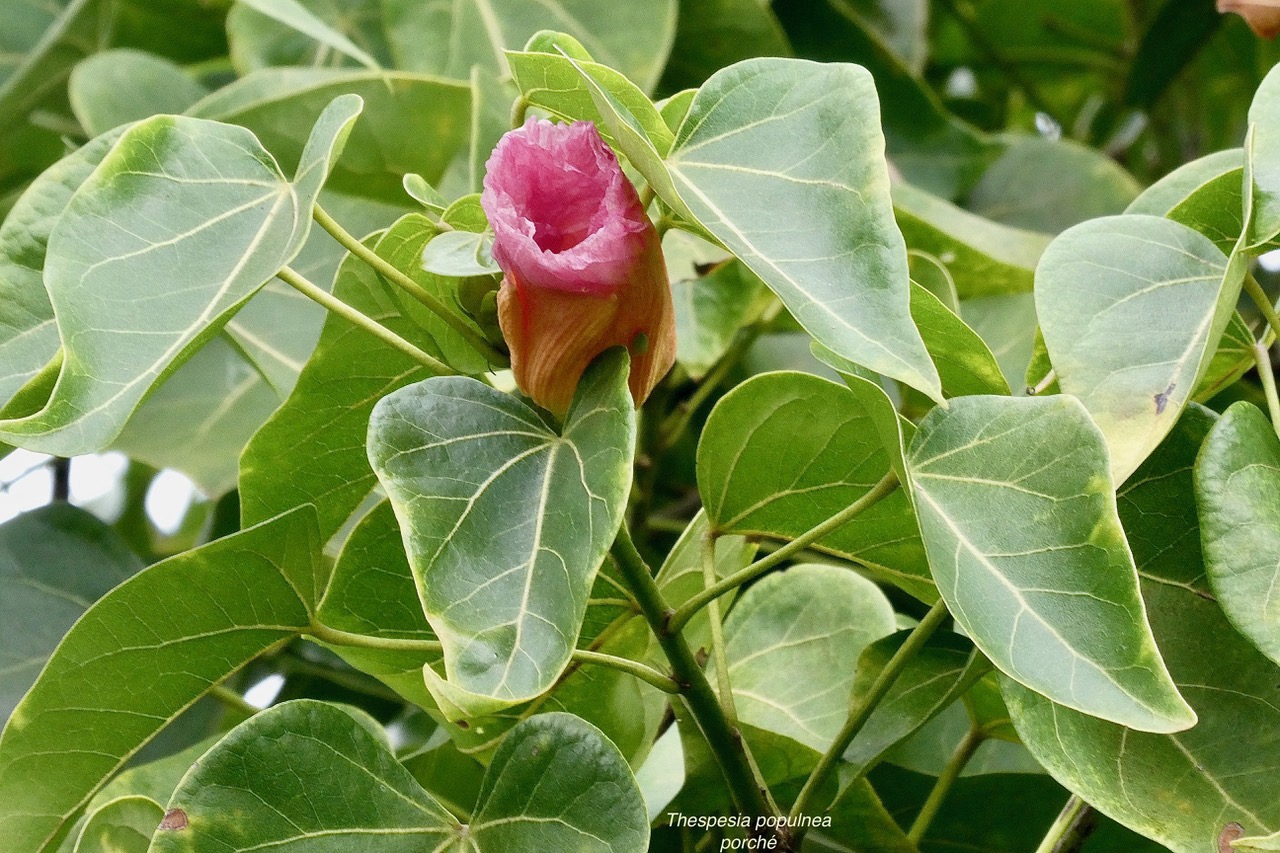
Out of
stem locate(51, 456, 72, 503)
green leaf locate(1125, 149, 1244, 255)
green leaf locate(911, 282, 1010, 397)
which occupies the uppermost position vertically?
green leaf locate(1125, 149, 1244, 255)

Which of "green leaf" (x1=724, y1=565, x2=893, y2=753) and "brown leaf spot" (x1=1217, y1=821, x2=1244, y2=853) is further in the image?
"green leaf" (x1=724, y1=565, x2=893, y2=753)

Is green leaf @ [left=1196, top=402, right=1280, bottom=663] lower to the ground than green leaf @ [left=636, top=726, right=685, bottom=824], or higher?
higher

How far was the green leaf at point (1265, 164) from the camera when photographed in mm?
459

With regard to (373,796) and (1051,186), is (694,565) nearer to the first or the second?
(373,796)

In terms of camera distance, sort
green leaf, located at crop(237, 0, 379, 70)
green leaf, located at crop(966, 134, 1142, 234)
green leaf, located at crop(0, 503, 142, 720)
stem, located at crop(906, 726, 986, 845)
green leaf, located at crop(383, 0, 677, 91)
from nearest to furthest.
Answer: stem, located at crop(906, 726, 986, 845)
green leaf, located at crop(0, 503, 142, 720)
green leaf, located at crop(237, 0, 379, 70)
green leaf, located at crop(383, 0, 677, 91)
green leaf, located at crop(966, 134, 1142, 234)

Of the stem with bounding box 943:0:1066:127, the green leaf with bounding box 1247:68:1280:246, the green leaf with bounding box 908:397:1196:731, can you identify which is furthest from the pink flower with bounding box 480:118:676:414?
the stem with bounding box 943:0:1066:127

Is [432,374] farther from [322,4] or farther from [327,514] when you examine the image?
[322,4]

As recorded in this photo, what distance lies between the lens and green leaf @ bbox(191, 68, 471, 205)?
854 mm

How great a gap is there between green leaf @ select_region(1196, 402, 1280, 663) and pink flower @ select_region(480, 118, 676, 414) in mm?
202

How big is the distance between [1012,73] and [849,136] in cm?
99

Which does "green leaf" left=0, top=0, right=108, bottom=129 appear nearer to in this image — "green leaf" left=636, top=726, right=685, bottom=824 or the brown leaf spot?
"green leaf" left=636, top=726, right=685, bottom=824

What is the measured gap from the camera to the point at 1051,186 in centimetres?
109

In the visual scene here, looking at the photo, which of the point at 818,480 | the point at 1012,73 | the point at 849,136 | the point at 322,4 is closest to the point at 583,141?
the point at 849,136

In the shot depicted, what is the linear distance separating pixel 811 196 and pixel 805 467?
0.16m
